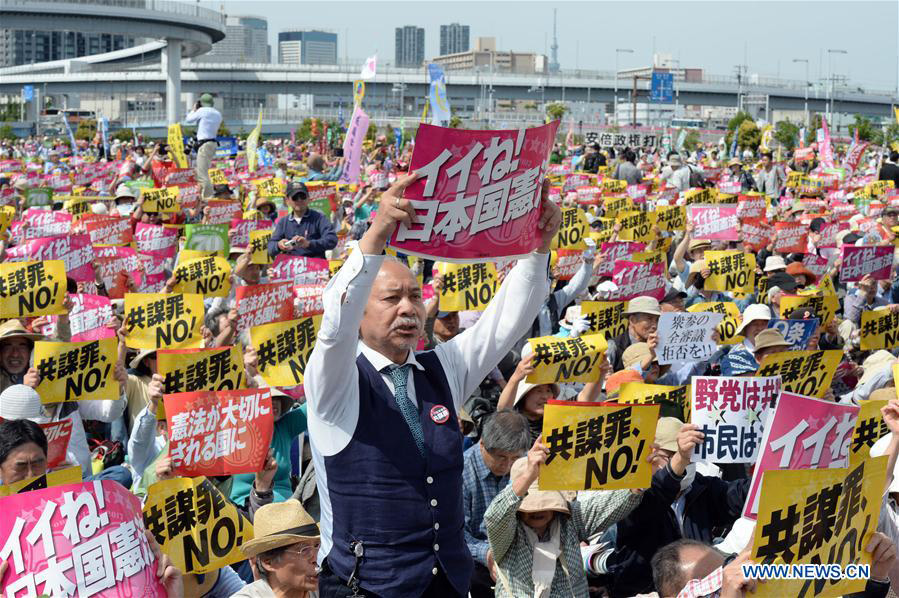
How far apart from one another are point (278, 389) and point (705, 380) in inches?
97.5

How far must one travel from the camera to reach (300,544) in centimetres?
413

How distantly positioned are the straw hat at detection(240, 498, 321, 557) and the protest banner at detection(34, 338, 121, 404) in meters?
2.78

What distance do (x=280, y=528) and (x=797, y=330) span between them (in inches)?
215

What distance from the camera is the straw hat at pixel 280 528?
4.10m

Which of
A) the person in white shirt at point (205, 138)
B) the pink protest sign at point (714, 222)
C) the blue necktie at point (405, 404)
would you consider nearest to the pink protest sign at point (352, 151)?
the person in white shirt at point (205, 138)

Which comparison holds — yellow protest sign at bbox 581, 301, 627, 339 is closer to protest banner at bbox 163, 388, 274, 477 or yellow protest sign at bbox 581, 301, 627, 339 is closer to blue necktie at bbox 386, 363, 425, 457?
protest banner at bbox 163, 388, 274, 477

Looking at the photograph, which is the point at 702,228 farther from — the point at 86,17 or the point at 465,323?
the point at 86,17

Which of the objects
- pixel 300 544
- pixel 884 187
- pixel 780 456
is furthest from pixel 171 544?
pixel 884 187

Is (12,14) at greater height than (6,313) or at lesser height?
greater

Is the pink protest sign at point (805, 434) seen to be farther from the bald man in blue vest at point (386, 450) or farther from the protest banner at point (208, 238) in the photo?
the protest banner at point (208, 238)

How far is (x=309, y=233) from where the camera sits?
11.0m

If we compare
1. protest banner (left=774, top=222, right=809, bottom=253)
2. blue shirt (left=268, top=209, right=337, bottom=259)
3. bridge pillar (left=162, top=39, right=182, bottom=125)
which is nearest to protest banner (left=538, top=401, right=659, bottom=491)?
blue shirt (left=268, top=209, right=337, bottom=259)

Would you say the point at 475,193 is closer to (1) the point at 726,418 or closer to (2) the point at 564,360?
(1) the point at 726,418

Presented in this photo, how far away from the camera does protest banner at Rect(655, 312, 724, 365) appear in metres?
7.80
